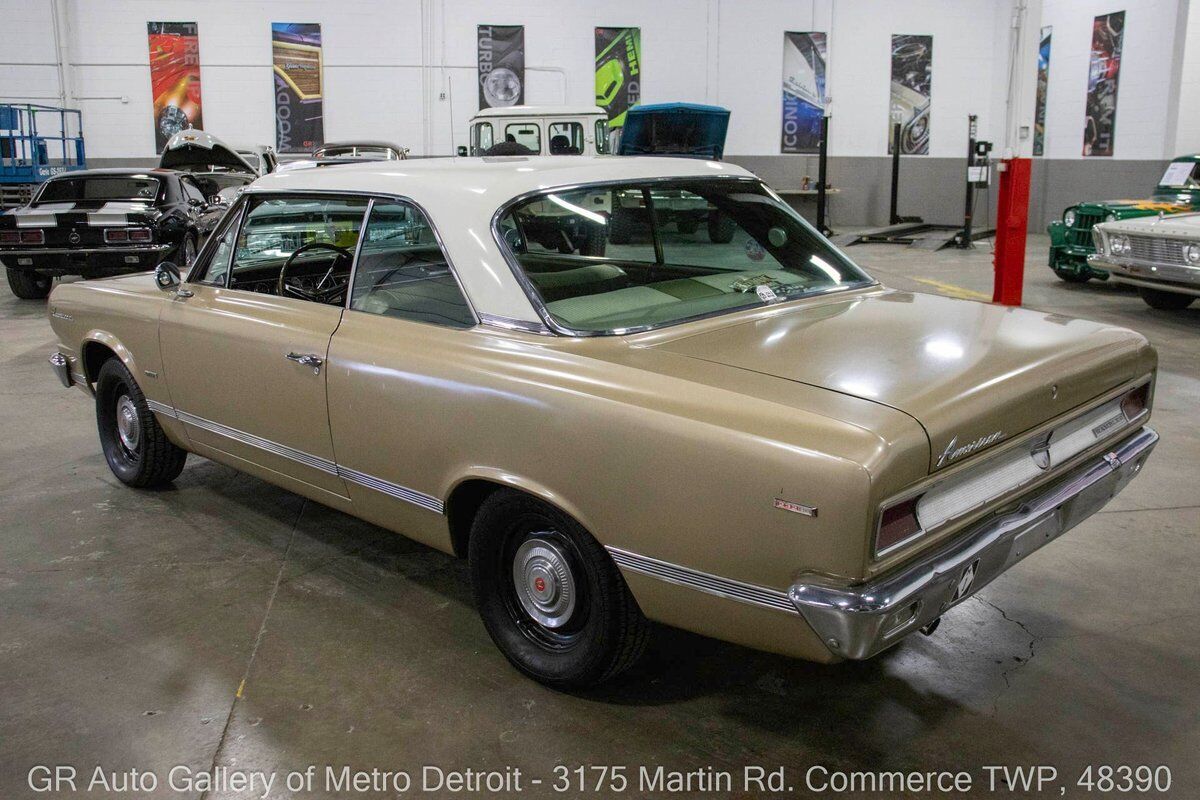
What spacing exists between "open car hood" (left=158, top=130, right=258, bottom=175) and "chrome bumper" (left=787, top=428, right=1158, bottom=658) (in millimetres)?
12213

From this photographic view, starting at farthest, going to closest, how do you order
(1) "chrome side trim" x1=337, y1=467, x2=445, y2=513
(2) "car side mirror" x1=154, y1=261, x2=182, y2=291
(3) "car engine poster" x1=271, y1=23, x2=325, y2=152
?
1. (3) "car engine poster" x1=271, y1=23, x2=325, y2=152
2. (2) "car side mirror" x1=154, y1=261, x2=182, y2=291
3. (1) "chrome side trim" x1=337, y1=467, x2=445, y2=513

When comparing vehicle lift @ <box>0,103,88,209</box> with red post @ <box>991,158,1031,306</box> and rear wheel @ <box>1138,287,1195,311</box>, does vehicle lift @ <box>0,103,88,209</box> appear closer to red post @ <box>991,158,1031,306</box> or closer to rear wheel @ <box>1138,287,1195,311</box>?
red post @ <box>991,158,1031,306</box>

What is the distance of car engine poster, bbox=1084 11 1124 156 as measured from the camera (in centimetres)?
1634

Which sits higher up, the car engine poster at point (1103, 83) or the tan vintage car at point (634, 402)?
the car engine poster at point (1103, 83)

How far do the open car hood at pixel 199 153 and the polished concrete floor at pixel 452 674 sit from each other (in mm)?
9614

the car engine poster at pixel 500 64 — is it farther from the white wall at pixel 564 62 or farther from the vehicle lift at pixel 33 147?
the vehicle lift at pixel 33 147

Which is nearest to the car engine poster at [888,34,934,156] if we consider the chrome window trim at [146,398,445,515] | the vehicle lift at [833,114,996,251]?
the vehicle lift at [833,114,996,251]

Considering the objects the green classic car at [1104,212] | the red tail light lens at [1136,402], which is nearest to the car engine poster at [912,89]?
the green classic car at [1104,212]

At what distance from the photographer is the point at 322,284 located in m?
3.96

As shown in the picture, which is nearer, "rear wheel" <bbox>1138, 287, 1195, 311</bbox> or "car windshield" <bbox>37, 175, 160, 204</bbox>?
"rear wheel" <bbox>1138, 287, 1195, 311</bbox>

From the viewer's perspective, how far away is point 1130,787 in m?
2.34

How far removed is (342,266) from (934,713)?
2691 mm

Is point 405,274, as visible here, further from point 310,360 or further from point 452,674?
point 452,674

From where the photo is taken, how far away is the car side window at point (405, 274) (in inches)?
115
